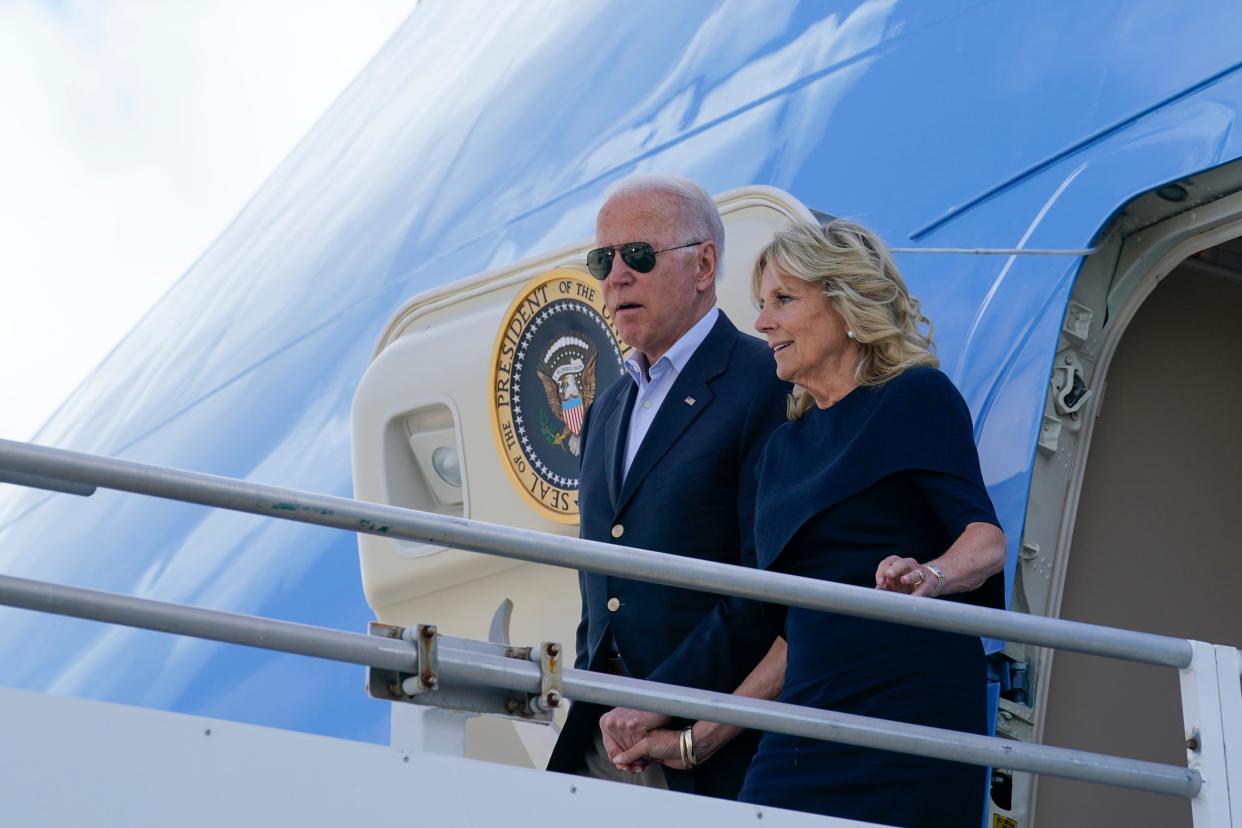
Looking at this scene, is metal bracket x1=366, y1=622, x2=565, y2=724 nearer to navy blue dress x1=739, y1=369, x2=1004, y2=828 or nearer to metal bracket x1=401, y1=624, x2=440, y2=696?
metal bracket x1=401, y1=624, x2=440, y2=696

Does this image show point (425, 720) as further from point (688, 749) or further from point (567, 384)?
point (567, 384)

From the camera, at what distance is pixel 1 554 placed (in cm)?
888

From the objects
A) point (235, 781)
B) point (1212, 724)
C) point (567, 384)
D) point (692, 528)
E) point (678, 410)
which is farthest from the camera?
point (567, 384)

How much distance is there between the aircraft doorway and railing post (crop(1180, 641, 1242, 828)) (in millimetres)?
970

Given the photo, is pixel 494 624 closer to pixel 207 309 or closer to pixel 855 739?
pixel 855 739

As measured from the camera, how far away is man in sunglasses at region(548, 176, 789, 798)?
10.7 ft

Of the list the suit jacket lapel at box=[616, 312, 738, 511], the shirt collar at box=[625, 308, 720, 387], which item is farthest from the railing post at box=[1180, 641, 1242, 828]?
the shirt collar at box=[625, 308, 720, 387]

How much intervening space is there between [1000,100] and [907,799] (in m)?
1.87

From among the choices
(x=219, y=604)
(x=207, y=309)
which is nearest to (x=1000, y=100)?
(x=219, y=604)

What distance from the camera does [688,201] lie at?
11.9 ft

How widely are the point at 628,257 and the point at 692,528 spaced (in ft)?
1.97

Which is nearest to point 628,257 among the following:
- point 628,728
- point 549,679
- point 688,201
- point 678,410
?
point 688,201

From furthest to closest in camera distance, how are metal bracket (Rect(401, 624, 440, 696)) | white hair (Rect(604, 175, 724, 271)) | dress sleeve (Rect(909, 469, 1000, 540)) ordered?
white hair (Rect(604, 175, 724, 271)) < dress sleeve (Rect(909, 469, 1000, 540)) < metal bracket (Rect(401, 624, 440, 696))

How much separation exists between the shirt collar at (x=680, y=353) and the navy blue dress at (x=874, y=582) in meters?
0.42
